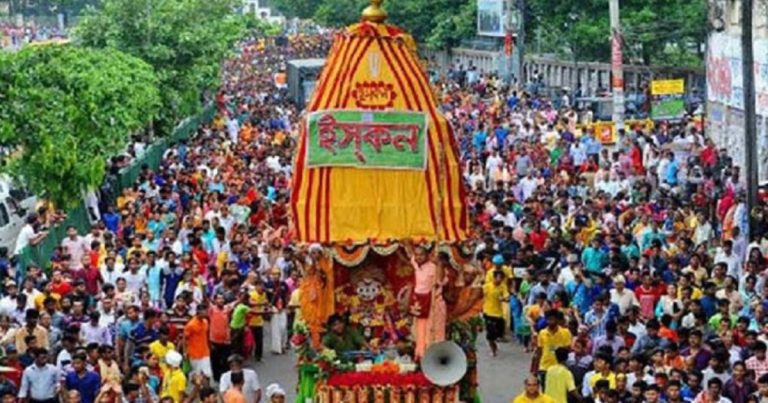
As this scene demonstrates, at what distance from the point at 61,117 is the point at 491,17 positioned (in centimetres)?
3359

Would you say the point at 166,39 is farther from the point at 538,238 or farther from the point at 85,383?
the point at 85,383

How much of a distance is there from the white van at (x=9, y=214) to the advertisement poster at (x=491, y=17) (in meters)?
31.1

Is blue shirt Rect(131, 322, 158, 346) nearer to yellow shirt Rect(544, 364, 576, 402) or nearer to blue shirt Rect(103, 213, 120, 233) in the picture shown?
yellow shirt Rect(544, 364, 576, 402)

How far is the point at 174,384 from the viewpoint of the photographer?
52.5ft

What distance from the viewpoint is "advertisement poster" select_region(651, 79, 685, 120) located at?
34375 millimetres

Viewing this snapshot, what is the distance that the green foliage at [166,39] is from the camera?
43.5 m

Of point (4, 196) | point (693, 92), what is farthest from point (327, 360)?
point (693, 92)

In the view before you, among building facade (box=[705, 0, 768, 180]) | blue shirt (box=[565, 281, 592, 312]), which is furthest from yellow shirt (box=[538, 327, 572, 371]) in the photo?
building facade (box=[705, 0, 768, 180])

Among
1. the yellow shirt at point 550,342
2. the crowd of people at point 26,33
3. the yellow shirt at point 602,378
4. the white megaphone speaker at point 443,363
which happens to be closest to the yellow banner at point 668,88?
the yellow shirt at point 550,342

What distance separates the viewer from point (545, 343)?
17.2m

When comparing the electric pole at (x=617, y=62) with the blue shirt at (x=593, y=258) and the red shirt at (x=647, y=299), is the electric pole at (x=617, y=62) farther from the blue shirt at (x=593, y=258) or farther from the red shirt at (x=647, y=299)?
the red shirt at (x=647, y=299)

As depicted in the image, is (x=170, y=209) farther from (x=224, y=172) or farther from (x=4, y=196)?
(x=224, y=172)

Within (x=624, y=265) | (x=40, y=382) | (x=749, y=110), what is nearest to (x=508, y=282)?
(x=624, y=265)

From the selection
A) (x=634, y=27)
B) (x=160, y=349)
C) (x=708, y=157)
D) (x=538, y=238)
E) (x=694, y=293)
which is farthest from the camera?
(x=634, y=27)
